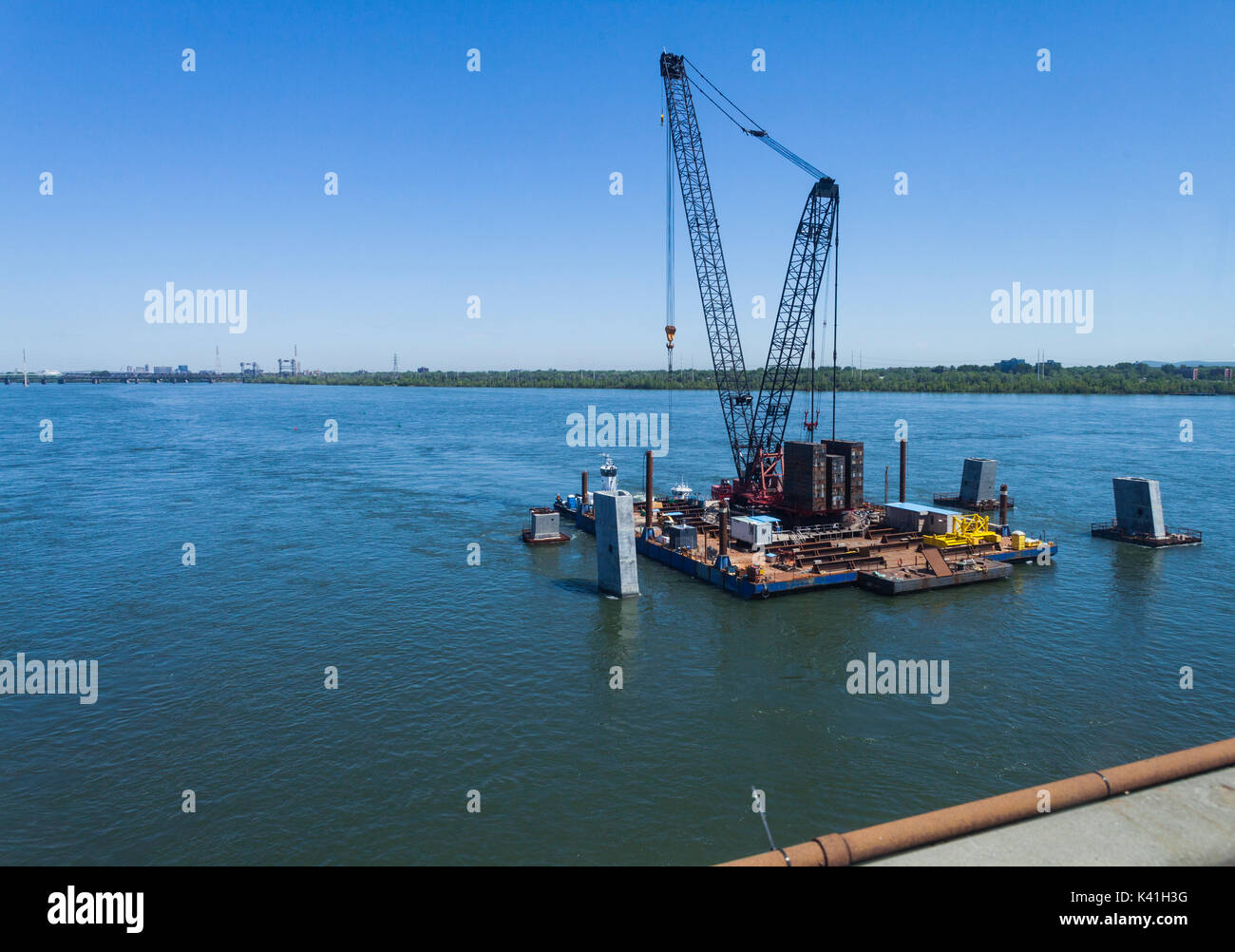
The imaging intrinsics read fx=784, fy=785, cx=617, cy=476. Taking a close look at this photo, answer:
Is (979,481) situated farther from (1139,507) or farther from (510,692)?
(510,692)

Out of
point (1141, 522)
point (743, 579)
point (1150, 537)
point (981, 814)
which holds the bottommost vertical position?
point (743, 579)

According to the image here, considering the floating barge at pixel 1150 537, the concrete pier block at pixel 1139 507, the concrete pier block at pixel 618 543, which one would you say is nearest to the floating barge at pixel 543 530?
the concrete pier block at pixel 618 543

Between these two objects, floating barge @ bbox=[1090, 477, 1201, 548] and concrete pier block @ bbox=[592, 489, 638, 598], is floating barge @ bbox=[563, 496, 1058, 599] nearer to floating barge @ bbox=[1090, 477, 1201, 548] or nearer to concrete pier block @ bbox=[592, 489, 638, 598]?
concrete pier block @ bbox=[592, 489, 638, 598]

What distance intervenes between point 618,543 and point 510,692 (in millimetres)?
13215

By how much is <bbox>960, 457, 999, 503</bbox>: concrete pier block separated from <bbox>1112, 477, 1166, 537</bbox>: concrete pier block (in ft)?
33.8

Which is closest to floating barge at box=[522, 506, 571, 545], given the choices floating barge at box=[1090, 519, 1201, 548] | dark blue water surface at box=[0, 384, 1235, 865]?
dark blue water surface at box=[0, 384, 1235, 865]

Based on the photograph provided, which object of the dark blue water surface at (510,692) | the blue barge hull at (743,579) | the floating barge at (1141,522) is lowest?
the dark blue water surface at (510,692)

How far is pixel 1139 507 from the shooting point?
5181 centimetres

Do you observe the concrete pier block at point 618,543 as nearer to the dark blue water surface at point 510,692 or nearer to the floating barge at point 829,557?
the dark blue water surface at point 510,692

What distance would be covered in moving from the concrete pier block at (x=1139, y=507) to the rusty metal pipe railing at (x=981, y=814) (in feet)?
130

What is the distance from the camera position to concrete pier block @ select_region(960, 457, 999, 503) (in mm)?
63062

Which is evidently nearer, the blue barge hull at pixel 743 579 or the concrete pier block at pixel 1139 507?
the blue barge hull at pixel 743 579

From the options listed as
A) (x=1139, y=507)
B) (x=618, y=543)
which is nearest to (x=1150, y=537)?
(x=1139, y=507)

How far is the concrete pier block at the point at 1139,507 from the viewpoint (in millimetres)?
51062
